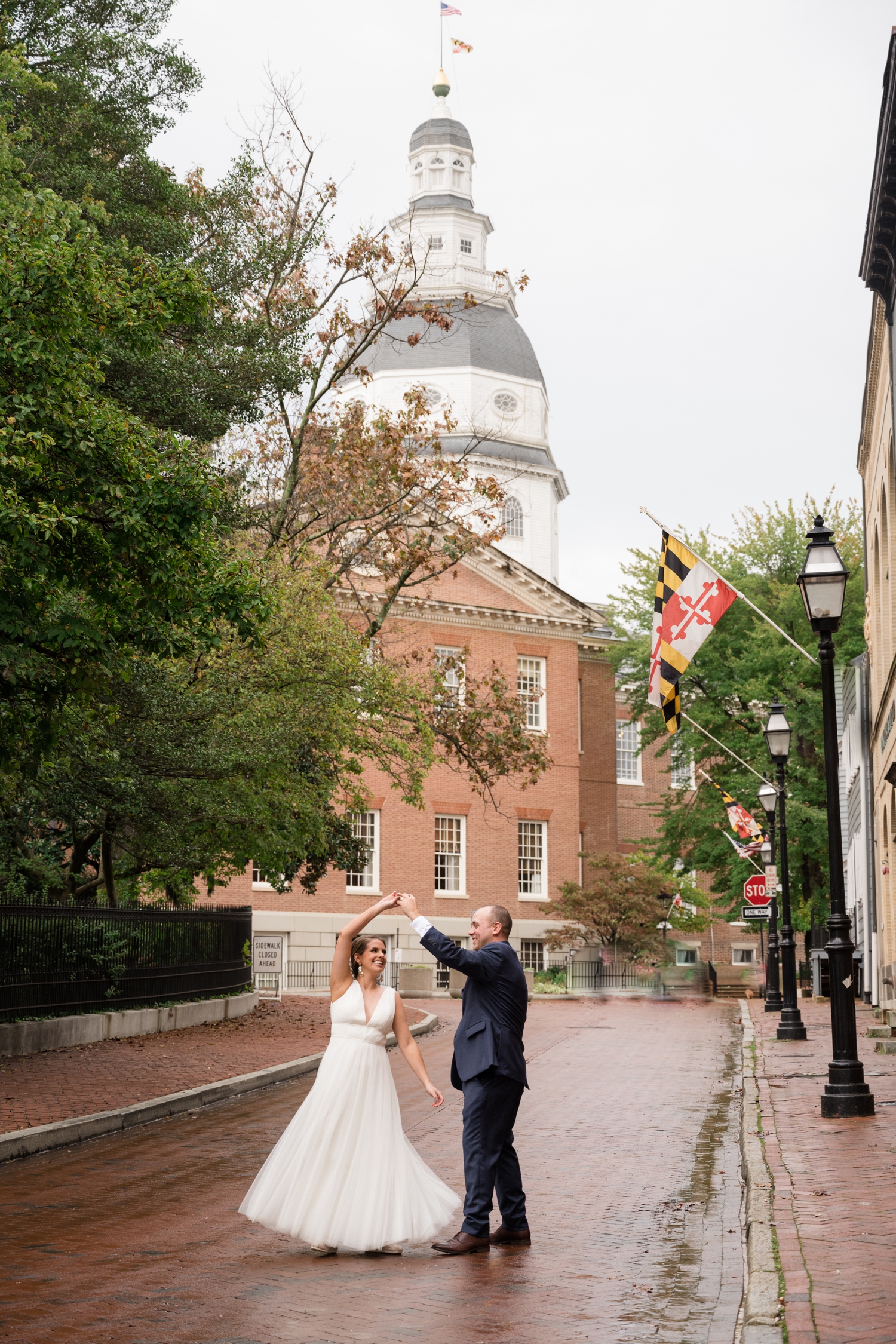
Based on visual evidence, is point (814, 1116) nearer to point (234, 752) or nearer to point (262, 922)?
point (234, 752)

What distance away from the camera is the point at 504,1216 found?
7512 mm

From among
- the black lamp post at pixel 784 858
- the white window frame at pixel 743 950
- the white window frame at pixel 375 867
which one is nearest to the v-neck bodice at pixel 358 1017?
the black lamp post at pixel 784 858

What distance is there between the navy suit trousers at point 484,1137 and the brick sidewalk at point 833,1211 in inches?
56.4

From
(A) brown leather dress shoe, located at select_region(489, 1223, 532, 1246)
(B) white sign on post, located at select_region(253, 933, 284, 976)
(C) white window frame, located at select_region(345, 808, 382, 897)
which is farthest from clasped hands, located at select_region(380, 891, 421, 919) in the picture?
(C) white window frame, located at select_region(345, 808, 382, 897)

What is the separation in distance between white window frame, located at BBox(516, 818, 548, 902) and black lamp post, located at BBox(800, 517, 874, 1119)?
36773 mm

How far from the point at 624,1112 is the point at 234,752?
7946mm

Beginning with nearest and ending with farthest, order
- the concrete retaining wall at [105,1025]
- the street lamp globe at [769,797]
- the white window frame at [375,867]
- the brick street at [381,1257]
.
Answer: the brick street at [381,1257], the concrete retaining wall at [105,1025], the street lamp globe at [769,797], the white window frame at [375,867]

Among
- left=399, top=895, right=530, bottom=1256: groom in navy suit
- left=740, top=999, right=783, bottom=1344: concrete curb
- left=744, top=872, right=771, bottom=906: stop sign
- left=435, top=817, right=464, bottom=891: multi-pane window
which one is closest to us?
left=740, top=999, right=783, bottom=1344: concrete curb

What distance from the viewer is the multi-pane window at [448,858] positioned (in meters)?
48.6

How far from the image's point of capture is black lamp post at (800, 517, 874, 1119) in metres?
12.2

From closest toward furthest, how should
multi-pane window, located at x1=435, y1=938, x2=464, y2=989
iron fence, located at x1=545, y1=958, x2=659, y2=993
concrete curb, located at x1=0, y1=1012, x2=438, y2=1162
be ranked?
concrete curb, located at x1=0, y1=1012, x2=438, y2=1162 → multi-pane window, located at x1=435, y1=938, x2=464, y2=989 → iron fence, located at x1=545, y1=958, x2=659, y2=993

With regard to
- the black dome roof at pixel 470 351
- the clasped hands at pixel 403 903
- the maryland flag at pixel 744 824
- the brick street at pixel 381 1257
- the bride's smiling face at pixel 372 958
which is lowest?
the brick street at pixel 381 1257

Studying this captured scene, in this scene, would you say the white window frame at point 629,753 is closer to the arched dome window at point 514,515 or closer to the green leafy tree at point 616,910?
the arched dome window at point 514,515

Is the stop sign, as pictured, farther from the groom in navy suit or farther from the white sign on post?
the groom in navy suit
